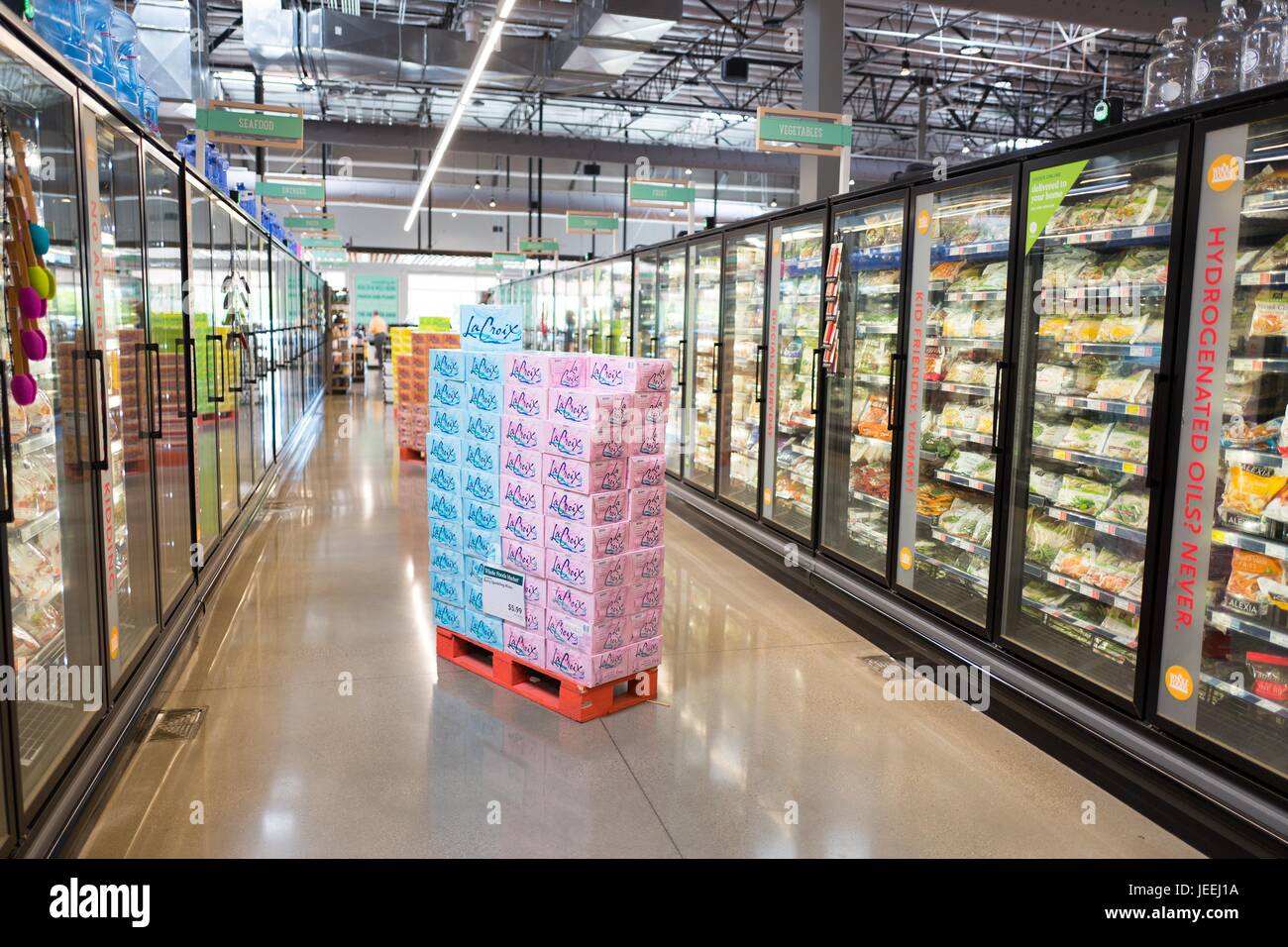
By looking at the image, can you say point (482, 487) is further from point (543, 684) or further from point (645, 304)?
point (645, 304)

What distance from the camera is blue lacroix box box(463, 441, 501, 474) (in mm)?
4355

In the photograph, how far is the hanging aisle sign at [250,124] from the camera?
22.1 ft

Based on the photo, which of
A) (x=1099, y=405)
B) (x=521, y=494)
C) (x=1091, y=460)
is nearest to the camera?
(x=1099, y=405)

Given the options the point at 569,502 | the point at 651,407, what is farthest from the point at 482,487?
the point at 651,407

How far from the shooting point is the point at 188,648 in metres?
4.72

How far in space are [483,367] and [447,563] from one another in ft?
3.39

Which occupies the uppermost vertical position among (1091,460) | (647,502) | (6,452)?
(6,452)

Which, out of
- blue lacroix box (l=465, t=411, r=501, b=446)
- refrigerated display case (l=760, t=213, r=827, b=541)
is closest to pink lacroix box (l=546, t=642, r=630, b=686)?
blue lacroix box (l=465, t=411, r=501, b=446)

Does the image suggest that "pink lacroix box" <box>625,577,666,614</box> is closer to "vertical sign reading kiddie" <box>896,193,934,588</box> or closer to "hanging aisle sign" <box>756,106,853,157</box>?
"vertical sign reading kiddie" <box>896,193,934,588</box>

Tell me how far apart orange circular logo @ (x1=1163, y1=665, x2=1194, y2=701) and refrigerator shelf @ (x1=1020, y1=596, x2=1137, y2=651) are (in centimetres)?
51

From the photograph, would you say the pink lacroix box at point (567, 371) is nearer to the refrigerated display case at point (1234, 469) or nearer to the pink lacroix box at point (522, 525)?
the pink lacroix box at point (522, 525)

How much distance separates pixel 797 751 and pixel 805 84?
8.02 meters

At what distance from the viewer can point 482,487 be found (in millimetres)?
4445
